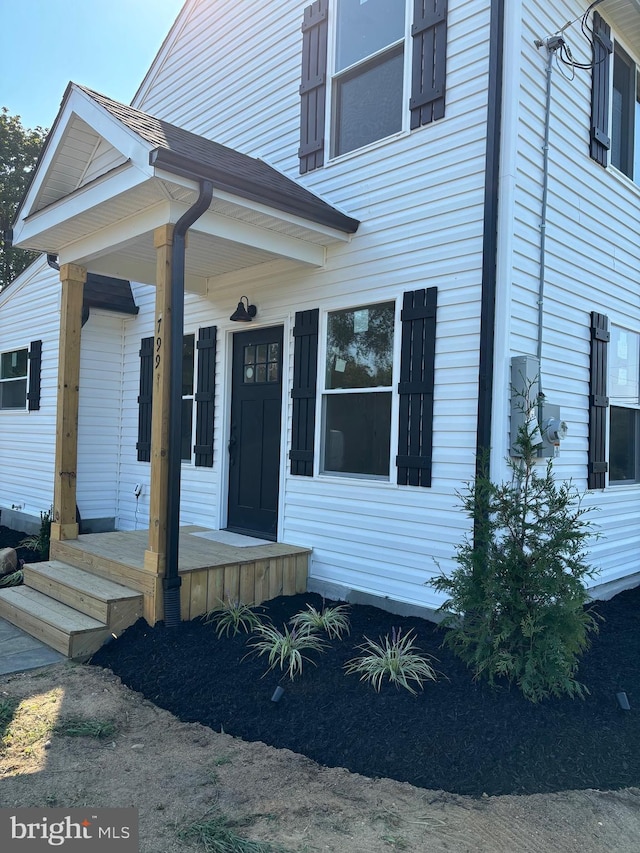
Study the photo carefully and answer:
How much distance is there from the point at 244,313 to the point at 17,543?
4.60 meters

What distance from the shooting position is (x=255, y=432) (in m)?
6.44

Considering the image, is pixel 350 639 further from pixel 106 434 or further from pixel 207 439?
pixel 106 434

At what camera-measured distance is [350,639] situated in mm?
4375

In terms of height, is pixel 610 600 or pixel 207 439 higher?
pixel 207 439

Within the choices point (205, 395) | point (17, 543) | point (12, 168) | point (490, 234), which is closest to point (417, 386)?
point (490, 234)

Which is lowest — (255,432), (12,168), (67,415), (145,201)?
(255,432)

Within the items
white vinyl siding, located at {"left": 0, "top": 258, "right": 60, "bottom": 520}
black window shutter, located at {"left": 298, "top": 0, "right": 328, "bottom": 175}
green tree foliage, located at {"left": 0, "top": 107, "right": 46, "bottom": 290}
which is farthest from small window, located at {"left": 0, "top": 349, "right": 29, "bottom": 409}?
green tree foliage, located at {"left": 0, "top": 107, "right": 46, "bottom": 290}

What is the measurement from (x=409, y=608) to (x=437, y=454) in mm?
1210

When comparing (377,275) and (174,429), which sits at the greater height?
(377,275)

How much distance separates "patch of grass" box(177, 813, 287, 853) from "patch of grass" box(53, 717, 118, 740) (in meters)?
0.98

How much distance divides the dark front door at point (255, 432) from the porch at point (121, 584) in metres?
0.46

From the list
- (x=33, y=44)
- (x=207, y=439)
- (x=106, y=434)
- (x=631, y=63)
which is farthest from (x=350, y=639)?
(x=33, y=44)

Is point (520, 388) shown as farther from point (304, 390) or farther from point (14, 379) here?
point (14, 379)

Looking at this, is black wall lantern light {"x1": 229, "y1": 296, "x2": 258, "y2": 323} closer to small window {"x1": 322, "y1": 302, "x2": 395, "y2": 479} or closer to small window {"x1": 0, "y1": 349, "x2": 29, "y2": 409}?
small window {"x1": 322, "y1": 302, "x2": 395, "y2": 479}
